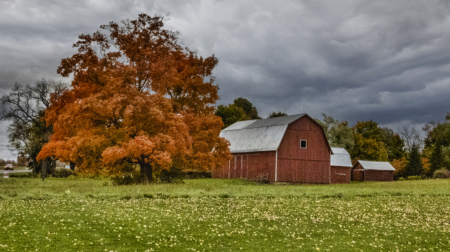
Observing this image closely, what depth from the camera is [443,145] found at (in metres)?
86.8

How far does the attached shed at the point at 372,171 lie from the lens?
75188 millimetres

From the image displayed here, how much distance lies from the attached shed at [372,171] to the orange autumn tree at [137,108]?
4709 centimetres

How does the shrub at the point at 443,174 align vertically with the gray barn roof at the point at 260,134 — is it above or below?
below

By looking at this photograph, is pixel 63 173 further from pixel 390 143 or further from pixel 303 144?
pixel 390 143

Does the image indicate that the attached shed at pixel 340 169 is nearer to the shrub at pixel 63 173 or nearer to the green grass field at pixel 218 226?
the shrub at pixel 63 173

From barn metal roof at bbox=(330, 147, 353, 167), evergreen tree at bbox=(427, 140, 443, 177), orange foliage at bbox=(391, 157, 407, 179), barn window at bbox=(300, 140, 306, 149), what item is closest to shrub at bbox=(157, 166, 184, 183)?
barn window at bbox=(300, 140, 306, 149)

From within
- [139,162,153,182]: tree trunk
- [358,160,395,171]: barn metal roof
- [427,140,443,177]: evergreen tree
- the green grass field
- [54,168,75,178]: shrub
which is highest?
[427,140,443,177]: evergreen tree

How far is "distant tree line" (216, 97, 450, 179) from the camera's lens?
79.7m

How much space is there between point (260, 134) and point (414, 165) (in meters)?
45.6

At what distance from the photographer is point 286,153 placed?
49.0 metres

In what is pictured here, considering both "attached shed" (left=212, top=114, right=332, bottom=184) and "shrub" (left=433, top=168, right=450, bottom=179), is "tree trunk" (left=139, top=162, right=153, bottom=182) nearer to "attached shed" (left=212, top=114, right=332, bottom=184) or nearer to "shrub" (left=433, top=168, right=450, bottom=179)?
"attached shed" (left=212, top=114, right=332, bottom=184)

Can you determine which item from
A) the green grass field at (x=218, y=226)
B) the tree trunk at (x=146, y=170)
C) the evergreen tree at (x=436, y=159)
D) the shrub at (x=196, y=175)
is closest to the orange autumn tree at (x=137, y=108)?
the tree trunk at (x=146, y=170)

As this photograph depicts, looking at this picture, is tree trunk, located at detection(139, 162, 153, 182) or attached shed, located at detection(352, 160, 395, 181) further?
attached shed, located at detection(352, 160, 395, 181)

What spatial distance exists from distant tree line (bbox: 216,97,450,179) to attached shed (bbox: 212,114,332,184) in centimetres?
3360
